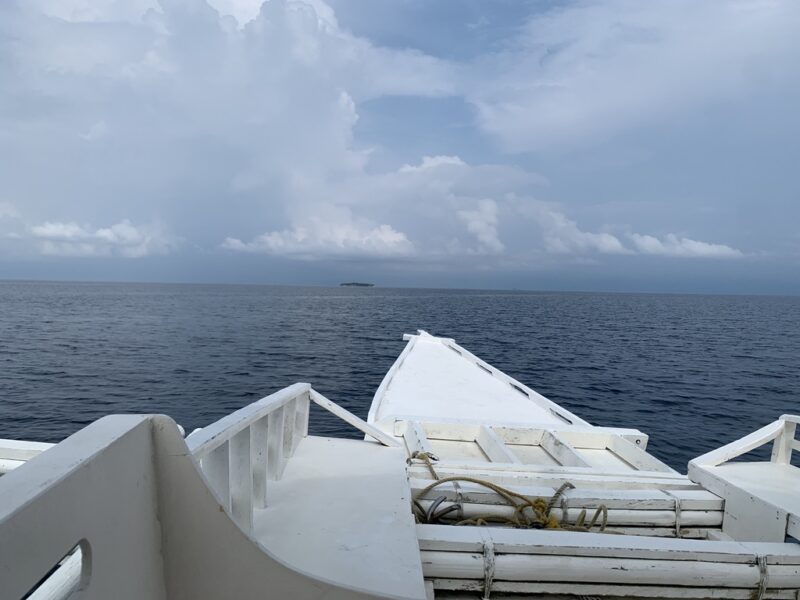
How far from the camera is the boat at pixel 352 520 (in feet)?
4.51

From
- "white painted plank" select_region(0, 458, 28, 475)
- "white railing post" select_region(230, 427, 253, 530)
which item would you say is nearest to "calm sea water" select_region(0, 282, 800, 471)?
"white painted plank" select_region(0, 458, 28, 475)

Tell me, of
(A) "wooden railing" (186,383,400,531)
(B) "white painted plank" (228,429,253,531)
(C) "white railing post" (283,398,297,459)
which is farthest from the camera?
(C) "white railing post" (283,398,297,459)

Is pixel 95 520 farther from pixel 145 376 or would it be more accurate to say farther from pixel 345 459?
pixel 145 376

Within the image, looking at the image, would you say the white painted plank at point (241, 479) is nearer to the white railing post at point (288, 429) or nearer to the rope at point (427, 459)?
the white railing post at point (288, 429)

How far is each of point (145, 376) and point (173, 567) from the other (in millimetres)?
21575

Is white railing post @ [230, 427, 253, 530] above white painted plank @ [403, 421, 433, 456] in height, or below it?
above

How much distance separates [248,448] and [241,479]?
0.58ft

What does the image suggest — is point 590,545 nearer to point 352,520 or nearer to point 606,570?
point 606,570

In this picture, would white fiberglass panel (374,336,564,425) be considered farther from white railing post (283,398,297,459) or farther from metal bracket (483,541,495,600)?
metal bracket (483,541,495,600)

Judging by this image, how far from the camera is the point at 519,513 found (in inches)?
148

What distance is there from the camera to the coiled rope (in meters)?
Result: 3.61

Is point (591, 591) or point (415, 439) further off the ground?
point (591, 591)

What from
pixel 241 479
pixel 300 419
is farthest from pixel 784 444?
pixel 241 479

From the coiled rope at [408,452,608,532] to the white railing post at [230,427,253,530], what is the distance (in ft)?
4.75
